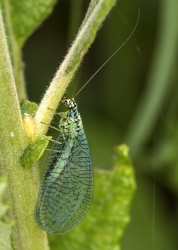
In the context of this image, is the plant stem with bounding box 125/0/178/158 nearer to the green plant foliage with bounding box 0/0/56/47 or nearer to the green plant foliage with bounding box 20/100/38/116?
the green plant foliage with bounding box 0/0/56/47

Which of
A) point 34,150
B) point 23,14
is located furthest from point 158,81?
point 34,150

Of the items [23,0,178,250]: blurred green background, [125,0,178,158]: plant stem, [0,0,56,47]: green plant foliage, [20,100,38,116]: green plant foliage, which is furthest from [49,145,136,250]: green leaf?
[125,0,178,158]: plant stem

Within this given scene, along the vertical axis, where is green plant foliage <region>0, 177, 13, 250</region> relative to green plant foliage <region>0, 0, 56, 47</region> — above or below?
above

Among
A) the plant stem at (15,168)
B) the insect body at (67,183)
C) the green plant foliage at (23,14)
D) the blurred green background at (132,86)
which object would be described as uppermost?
the plant stem at (15,168)

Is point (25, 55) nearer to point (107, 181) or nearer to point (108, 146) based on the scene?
point (108, 146)

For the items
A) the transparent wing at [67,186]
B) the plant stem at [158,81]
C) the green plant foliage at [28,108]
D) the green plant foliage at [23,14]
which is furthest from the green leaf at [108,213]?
the plant stem at [158,81]

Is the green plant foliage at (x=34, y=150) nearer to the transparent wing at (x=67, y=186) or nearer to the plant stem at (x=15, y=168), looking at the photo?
the plant stem at (x=15, y=168)

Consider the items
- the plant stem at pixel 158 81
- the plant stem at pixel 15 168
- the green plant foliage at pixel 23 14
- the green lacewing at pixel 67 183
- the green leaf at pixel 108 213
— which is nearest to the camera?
the plant stem at pixel 15 168
